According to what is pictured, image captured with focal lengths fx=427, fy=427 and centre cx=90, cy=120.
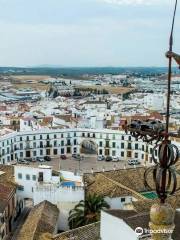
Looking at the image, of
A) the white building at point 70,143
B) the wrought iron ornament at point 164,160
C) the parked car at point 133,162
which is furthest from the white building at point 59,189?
the wrought iron ornament at point 164,160

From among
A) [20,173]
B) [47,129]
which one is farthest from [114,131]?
[20,173]

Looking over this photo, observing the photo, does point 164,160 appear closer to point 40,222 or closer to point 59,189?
point 40,222

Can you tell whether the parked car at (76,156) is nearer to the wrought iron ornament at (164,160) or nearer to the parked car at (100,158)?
the parked car at (100,158)

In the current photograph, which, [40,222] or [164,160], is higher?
[164,160]

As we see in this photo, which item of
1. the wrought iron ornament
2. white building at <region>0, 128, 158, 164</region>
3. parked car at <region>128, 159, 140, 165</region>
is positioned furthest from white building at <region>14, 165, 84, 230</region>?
the wrought iron ornament

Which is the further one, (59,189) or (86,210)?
(59,189)

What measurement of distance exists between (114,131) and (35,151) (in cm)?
1205

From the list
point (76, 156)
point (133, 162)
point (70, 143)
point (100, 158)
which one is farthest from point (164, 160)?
point (70, 143)

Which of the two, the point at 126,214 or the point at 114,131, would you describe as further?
the point at 114,131

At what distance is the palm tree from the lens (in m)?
28.5

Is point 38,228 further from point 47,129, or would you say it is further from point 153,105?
point 153,105

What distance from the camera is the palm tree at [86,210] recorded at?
28.5m

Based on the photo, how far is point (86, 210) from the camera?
2967 cm

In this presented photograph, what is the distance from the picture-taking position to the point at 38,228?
26.2 m
